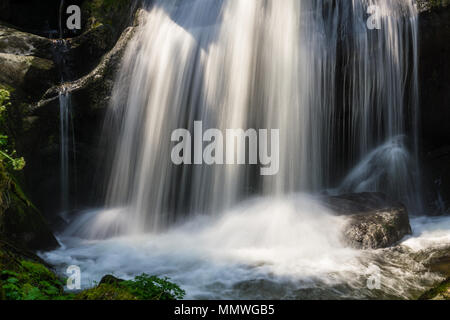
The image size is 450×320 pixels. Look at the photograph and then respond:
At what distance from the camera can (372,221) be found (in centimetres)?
589

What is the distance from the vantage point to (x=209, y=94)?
26.6 ft

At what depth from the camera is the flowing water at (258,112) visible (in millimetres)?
7625

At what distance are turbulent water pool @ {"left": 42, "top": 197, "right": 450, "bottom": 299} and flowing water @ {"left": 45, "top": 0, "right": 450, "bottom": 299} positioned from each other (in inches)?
3.3

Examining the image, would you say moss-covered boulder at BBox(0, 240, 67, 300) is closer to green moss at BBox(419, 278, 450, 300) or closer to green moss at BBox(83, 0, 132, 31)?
green moss at BBox(419, 278, 450, 300)

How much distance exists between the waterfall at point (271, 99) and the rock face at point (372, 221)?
1.42m

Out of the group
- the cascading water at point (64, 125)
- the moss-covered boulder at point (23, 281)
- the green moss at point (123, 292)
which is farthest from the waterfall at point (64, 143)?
the green moss at point (123, 292)

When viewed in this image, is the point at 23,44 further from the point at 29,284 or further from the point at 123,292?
the point at 123,292

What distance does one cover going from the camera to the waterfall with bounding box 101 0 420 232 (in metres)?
7.80

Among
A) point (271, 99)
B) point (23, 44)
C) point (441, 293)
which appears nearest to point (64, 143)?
point (23, 44)

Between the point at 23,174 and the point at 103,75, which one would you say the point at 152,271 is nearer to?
the point at 23,174

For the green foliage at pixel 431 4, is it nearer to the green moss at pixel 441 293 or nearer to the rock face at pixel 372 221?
the rock face at pixel 372 221

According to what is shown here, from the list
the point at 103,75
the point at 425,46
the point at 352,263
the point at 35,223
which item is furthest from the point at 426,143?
the point at 35,223
